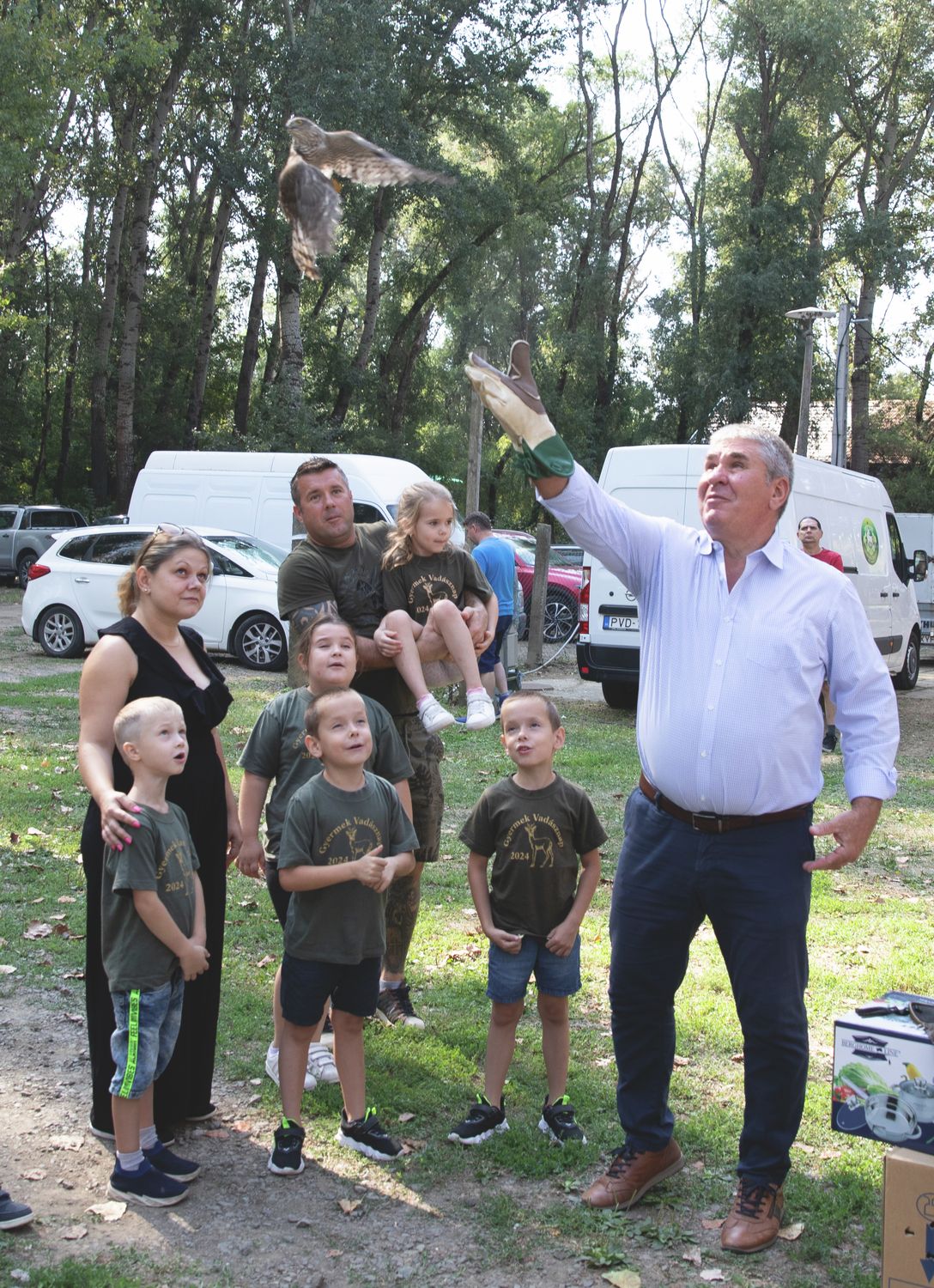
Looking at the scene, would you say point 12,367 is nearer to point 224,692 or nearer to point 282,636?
point 282,636

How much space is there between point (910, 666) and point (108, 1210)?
1473 centimetres

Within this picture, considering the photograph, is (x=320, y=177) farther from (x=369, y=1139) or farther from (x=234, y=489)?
(x=234, y=489)

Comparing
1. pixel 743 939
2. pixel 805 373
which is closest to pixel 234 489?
pixel 805 373

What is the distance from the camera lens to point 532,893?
3.63 m

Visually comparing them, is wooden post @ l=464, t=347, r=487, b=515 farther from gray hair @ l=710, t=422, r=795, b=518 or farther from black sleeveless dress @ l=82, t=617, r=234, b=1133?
gray hair @ l=710, t=422, r=795, b=518

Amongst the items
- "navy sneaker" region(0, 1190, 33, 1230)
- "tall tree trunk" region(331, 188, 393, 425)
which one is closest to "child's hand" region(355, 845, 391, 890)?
"navy sneaker" region(0, 1190, 33, 1230)

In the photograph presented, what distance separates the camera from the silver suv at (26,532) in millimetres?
28516

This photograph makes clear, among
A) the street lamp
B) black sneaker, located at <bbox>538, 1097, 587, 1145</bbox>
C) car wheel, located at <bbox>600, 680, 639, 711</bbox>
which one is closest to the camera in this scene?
black sneaker, located at <bbox>538, 1097, 587, 1145</bbox>

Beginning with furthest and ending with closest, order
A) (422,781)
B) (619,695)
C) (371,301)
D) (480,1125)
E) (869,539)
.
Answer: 1. (371,301)
2. (869,539)
3. (619,695)
4. (422,781)
5. (480,1125)

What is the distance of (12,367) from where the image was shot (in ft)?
127

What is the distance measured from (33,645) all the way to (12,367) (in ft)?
84.0

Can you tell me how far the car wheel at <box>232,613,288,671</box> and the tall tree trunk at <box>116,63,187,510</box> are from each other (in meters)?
16.1

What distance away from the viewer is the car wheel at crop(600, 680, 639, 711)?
12.9 m

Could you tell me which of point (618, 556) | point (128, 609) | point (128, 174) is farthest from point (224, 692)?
point (128, 174)
